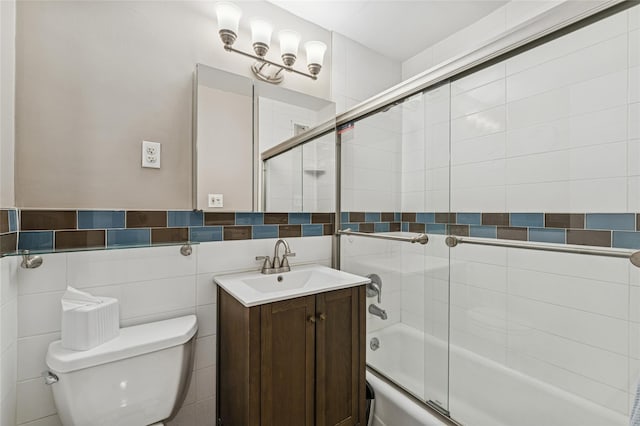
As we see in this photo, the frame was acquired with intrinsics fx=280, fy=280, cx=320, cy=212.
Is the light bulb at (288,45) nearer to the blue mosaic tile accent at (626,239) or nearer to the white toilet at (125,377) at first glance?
the white toilet at (125,377)

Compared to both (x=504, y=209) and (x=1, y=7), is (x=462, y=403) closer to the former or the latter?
(x=504, y=209)

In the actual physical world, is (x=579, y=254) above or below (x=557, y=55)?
below

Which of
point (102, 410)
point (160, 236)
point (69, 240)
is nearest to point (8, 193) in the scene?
point (69, 240)

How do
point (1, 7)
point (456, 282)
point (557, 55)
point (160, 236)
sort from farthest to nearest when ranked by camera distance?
point (456, 282), point (160, 236), point (557, 55), point (1, 7)

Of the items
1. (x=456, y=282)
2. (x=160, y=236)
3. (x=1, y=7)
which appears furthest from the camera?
(x=456, y=282)

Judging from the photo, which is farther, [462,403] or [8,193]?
[462,403]

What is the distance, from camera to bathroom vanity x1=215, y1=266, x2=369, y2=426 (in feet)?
3.51

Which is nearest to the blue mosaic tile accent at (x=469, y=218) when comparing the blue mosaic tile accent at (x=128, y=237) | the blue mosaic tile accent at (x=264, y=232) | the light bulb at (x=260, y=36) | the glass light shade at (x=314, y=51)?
the blue mosaic tile accent at (x=264, y=232)

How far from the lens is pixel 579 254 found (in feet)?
3.44

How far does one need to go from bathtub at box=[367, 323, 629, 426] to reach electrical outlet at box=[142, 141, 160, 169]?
1524mm

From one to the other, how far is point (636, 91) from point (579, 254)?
589mm

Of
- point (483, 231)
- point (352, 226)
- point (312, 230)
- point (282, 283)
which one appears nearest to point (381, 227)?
point (352, 226)

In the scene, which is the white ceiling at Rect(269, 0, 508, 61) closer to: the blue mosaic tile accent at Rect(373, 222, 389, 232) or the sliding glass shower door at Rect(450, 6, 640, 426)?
the sliding glass shower door at Rect(450, 6, 640, 426)

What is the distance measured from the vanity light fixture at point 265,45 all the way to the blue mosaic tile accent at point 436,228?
1.11 m
